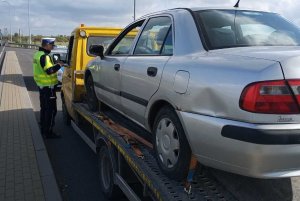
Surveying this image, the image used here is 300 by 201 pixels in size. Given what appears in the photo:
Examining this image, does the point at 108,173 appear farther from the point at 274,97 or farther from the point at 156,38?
the point at 274,97

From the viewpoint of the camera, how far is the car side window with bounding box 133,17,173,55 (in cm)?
372

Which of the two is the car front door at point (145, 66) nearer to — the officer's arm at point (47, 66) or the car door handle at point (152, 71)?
the car door handle at point (152, 71)

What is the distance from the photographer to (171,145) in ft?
10.6

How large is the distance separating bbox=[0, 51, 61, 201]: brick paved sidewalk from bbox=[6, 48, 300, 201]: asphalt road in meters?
0.26

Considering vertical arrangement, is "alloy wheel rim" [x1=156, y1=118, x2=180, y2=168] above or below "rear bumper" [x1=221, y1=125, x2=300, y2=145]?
below

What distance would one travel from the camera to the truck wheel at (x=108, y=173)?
4.71m

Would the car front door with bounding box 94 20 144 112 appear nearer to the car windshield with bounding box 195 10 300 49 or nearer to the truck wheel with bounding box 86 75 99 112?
the truck wheel with bounding box 86 75 99 112

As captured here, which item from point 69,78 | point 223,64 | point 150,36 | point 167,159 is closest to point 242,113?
point 223,64

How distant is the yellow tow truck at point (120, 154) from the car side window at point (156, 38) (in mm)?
921

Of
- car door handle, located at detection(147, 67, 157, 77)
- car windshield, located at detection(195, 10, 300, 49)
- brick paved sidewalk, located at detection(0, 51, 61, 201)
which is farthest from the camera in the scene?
brick paved sidewalk, located at detection(0, 51, 61, 201)

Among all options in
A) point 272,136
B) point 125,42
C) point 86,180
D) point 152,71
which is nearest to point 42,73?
point 86,180

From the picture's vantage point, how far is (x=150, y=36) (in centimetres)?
422

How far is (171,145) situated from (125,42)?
2.22 metres

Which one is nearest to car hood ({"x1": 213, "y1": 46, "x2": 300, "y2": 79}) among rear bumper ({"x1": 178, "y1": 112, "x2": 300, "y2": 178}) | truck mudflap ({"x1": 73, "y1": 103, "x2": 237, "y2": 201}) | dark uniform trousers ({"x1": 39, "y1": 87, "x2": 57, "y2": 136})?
rear bumper ({"x1": 178, "y1": 112, "x2": 300, "y2": 178})
